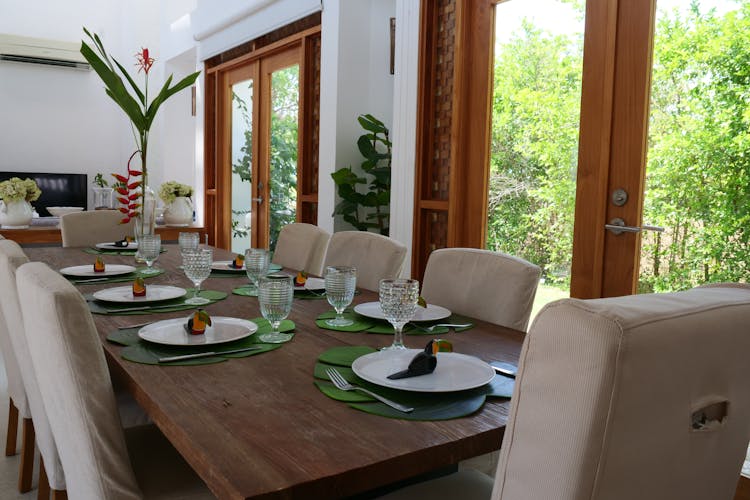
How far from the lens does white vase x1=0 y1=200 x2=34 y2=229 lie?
3809mm

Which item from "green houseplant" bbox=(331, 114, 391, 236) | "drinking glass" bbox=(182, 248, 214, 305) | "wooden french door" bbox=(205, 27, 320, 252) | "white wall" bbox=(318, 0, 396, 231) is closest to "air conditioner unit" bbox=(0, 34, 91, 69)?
"wooden french door" bbox=(205, 27, 320, 252)

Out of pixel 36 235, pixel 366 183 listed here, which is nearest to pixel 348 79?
pixel 366 183

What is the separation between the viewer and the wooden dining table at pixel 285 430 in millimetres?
833

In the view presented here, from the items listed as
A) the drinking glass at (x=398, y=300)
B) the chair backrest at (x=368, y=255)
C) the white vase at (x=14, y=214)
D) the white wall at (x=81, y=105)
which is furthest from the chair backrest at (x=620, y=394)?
the white wall at (x=81, y=105)

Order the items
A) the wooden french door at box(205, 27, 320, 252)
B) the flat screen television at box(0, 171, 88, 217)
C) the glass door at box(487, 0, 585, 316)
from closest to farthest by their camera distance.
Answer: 1. the glass door at box(487, 0, 585, 316)
2. the wooden french door at box(205, 27, 320, 252)
3. the flat screen television at box(0, 171, 88, 217)

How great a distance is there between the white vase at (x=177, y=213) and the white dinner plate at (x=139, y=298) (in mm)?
2456

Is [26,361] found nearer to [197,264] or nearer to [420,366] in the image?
[197,264]

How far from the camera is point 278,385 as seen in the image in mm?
1168

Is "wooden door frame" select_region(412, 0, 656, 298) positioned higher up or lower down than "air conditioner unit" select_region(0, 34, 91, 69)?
lower down

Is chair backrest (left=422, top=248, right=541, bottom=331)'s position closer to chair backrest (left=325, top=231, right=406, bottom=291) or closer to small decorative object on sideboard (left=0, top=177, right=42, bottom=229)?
chair backrest (left=325, top=231, right=406, bottom=291)

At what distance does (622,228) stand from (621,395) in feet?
6.84

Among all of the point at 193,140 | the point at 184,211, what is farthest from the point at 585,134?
the point at 193,140

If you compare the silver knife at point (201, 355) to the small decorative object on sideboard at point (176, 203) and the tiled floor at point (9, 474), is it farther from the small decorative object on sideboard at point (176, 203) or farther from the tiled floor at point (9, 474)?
the small decorative object on sideboard at point (176, 203)

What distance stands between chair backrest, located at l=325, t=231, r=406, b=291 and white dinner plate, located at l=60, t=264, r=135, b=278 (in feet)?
2.50
